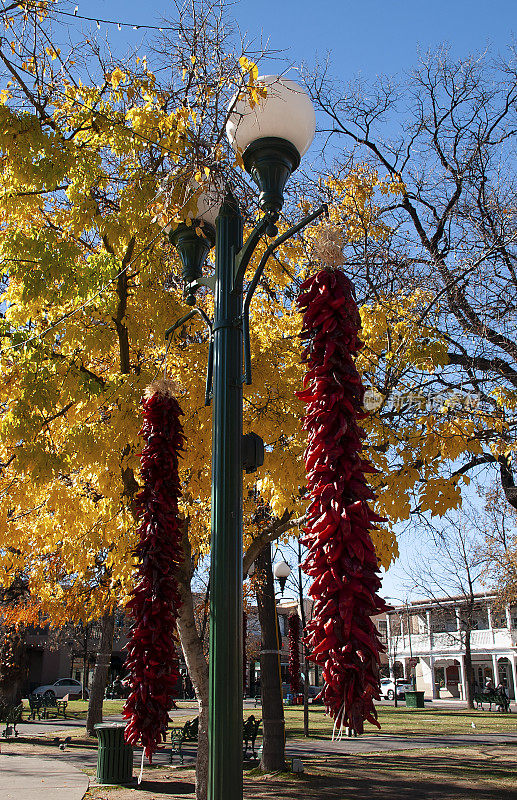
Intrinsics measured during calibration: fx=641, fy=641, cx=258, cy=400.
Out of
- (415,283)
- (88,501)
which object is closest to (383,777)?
(88,501)

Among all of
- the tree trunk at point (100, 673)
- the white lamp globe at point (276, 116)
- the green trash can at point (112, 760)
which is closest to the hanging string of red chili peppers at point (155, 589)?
the white lamp globe at point (276, 116)

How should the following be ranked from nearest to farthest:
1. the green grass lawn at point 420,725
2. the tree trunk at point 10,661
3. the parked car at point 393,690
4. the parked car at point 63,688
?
the green grass lawn at point 420,725, the tree trunk at point 10,661, the parked car at point 63,688, the parked car at point 393,690

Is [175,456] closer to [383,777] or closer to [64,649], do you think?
[383,777]

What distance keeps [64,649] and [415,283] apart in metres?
63.4

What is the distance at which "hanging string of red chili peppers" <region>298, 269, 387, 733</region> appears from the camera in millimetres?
2318

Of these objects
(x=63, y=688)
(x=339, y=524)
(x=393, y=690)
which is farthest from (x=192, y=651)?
(x=63, y=688)

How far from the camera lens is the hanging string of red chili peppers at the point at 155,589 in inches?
145

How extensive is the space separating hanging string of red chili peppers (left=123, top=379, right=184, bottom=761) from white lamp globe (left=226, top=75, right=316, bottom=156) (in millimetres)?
1816

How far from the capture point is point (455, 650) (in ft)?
182

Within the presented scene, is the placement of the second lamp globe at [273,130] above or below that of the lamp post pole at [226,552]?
above

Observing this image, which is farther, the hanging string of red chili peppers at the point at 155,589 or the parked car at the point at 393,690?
the parked car at the point at 393,690

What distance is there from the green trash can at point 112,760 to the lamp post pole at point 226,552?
1004cm

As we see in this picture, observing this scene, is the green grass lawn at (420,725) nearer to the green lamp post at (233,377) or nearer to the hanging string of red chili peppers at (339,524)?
the green lamp post at (233,377)

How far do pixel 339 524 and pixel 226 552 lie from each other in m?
0.95
